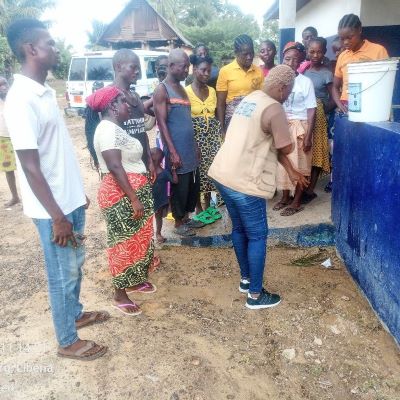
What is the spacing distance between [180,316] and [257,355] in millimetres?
648

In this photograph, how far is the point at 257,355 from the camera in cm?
238

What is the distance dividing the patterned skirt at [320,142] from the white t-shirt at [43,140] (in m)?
2.61

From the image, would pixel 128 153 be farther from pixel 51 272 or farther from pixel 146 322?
pixel 146 322

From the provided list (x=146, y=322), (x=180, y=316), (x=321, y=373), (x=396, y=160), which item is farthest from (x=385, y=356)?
(x=146, y=322)

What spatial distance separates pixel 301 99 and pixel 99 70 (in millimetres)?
8671

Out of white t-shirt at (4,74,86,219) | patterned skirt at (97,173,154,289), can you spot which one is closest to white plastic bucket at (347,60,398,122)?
patterned skirt at (97,173,154,289)

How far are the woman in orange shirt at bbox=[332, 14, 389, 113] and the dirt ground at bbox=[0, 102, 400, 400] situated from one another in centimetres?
167

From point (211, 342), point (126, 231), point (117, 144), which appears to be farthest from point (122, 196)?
point (211, 342)

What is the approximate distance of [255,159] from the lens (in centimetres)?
251

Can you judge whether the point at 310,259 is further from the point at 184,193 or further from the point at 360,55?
the point at 360,55

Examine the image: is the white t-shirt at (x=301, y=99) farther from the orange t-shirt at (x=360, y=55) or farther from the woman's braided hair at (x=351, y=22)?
the woman's braided hair at (x=351, y=22)

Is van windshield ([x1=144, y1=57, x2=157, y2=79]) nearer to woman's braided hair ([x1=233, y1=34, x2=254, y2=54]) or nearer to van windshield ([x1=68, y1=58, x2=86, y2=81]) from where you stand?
van windshield ([x1=68, y1=58, x2=86, y2=81])

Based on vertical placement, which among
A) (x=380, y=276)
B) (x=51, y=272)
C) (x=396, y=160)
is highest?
(x=396, y=160)

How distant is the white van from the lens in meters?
11.0
